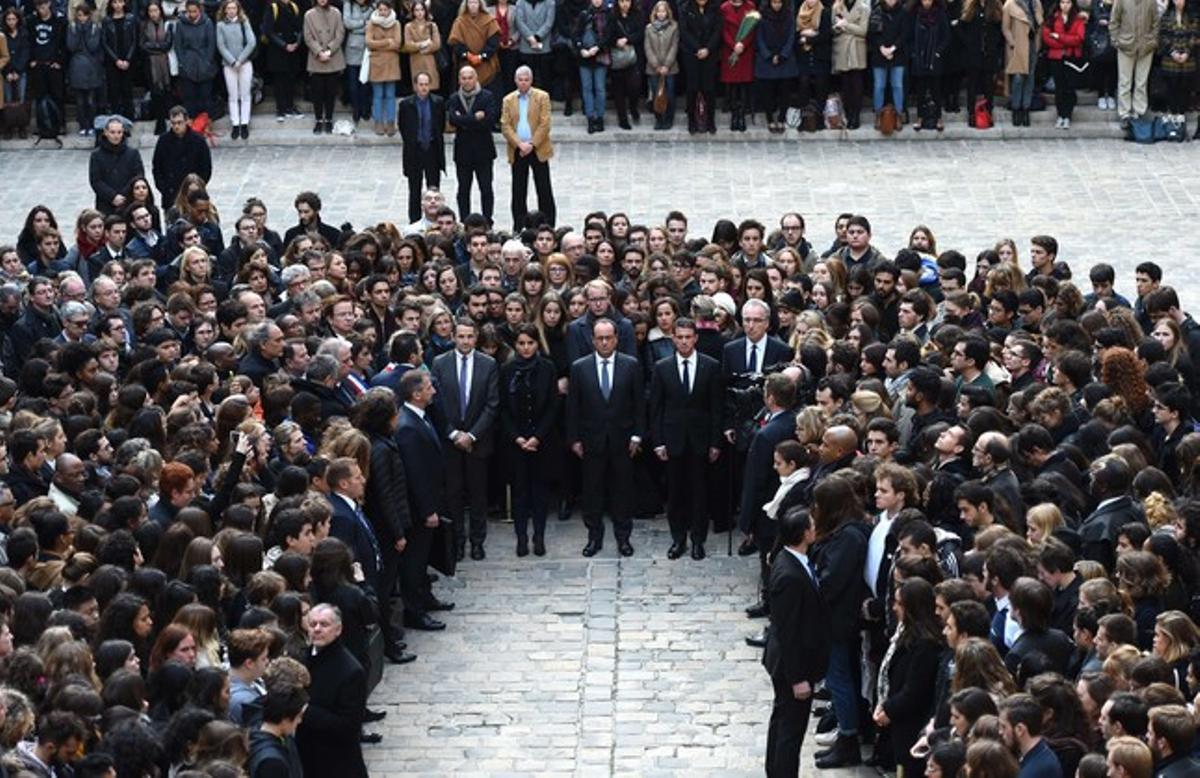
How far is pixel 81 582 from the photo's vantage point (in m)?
13.0

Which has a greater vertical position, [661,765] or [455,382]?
[455,382]

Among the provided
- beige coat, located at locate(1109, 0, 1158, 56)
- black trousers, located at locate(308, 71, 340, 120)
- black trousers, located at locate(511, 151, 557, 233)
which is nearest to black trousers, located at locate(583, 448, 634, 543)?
black trousers, located at locate(511, 151, 557, 233)

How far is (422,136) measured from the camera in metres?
25.6

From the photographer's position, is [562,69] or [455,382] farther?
[562,69]

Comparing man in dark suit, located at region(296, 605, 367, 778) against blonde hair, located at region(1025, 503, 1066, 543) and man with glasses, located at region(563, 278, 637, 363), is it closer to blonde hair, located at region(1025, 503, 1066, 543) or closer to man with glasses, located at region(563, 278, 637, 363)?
blonde hair, located at region(1025, 503, 1066, 543)

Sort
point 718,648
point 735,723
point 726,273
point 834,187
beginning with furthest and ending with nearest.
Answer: point 834,187
point 726,273
point 718,648
point 735,723

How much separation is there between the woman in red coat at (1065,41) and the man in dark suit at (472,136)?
7.37m

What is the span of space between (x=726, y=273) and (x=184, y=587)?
25.9 feet

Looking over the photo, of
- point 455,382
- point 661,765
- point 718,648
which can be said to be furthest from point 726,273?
point 661,765

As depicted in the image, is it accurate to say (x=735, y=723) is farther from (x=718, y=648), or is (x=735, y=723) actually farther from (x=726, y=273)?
(x=726, y=273)

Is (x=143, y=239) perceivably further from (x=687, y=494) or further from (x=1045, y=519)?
(x=1045, y=519)

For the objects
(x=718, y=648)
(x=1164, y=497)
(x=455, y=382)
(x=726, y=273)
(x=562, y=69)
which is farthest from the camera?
(x=562, y=69)

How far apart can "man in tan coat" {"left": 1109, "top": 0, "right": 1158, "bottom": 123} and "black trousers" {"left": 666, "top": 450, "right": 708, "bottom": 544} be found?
42.2 feet

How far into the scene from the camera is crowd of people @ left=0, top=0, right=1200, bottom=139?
28.7 metres
